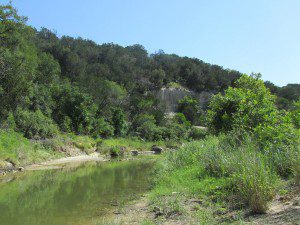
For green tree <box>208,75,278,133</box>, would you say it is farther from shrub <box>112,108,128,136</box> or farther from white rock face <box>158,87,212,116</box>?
white rock face <box>158,87,212,116</box>

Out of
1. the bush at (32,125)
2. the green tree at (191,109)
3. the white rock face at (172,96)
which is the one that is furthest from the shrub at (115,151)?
the white rock face at (172,96)

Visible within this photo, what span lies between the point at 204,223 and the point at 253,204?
4.10 feet

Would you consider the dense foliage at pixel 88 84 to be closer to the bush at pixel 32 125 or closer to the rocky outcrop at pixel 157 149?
the bush at pixel 32 125

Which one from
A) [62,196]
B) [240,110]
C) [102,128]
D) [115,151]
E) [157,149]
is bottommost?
→ [157,149]

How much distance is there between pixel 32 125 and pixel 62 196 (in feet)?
75.5

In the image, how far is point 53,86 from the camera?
166ft

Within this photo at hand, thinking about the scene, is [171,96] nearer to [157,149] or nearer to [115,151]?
[157,149]

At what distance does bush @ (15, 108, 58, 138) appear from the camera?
36125 mm

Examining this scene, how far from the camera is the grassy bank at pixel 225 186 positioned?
29.4 ft

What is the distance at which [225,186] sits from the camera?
11.8m

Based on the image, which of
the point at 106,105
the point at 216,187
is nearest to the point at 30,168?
the point at 216,187

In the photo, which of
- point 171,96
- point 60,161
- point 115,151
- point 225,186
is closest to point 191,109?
point 171,96

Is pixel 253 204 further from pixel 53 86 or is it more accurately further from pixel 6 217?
pixel 53 86

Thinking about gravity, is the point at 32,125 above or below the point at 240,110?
below
